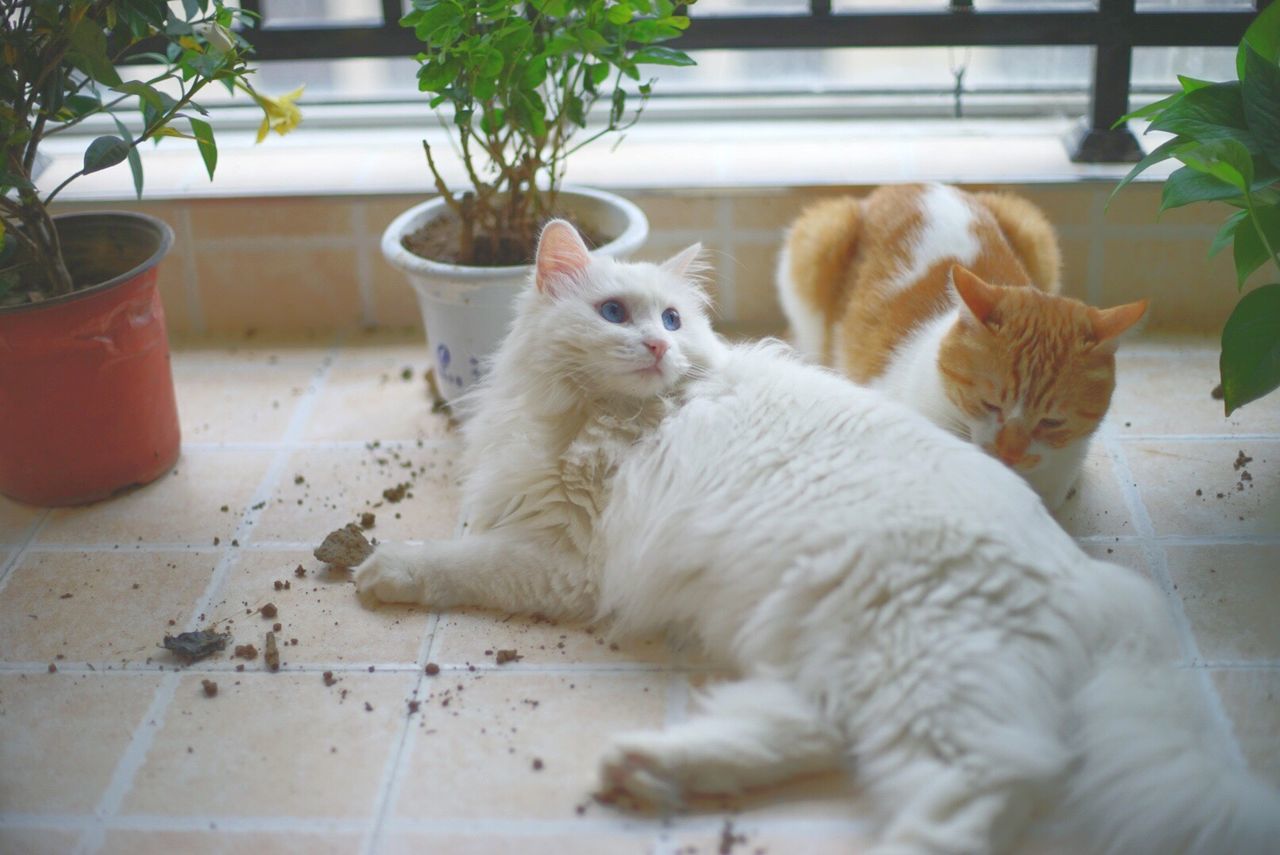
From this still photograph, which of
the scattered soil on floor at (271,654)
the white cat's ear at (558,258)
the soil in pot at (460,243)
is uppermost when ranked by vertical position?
the white cat's ear at (558,258)

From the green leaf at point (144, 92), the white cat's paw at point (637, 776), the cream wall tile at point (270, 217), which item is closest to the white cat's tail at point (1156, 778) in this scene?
the white cat's paw at point (637, 776)

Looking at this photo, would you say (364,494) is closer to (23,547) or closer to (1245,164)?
(23,547)

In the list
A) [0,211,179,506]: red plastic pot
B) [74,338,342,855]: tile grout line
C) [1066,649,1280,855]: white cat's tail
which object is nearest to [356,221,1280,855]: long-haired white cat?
[1066,649,1280,855]: white cat's tail

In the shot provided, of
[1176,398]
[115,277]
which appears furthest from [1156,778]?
[115,277]

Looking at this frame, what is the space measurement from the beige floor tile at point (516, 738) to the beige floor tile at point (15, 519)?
86cm

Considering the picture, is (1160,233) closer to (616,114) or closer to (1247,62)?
(1247,62)

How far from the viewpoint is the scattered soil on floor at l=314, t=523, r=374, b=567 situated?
1946mm

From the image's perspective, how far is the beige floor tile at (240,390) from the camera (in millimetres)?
2400

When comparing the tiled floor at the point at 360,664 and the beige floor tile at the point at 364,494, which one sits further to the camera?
the beige floor tile at the point at 364,494

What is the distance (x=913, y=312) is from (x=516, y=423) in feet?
2.43

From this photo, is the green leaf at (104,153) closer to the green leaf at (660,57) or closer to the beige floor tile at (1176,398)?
the green leaf at (660,57)

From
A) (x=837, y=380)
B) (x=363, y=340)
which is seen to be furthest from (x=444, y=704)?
(x=363, y=340)

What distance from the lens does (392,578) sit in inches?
71.9

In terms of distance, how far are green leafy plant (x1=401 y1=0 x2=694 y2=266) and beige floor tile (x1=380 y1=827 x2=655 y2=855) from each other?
1172 millimetres
